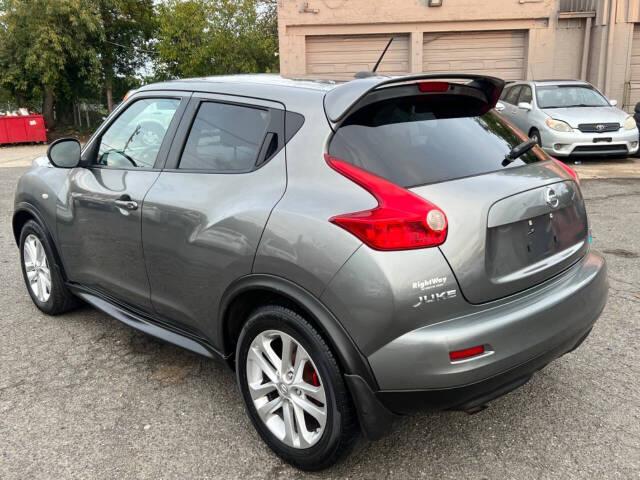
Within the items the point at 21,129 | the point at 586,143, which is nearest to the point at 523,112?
the point at 586,143

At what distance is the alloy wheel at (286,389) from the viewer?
96.7 inches

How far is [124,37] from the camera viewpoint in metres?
27.7

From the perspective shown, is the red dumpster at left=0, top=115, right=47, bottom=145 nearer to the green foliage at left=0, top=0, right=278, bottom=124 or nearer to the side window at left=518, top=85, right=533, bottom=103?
the green foliage at left=0, top=0, right=278, bottom=124

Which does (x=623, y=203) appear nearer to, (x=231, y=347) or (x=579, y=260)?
(x=579, y=260)

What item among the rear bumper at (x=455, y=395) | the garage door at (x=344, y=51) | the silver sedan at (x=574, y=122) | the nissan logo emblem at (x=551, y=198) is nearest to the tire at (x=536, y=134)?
the silver sedan at (x=574, y=122)

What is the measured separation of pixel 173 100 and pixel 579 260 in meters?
2.25

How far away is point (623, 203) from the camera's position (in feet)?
26.0

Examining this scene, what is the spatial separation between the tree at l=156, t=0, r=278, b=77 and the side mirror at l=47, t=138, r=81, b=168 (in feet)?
66.4

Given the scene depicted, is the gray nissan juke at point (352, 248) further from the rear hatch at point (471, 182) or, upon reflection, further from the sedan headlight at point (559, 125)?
the sedan headlight at point (559, 125)

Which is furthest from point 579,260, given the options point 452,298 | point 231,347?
point 231,347

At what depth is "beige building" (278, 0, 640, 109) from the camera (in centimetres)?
1745

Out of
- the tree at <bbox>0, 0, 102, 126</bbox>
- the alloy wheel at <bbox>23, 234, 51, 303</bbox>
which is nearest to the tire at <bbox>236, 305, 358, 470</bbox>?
the alloy wheel at <bbox>23, 234, 51, 303</bbox>

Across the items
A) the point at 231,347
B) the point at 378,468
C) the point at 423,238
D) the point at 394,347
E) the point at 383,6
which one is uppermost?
the point at 383,6

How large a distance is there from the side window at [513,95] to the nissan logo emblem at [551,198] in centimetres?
1113
